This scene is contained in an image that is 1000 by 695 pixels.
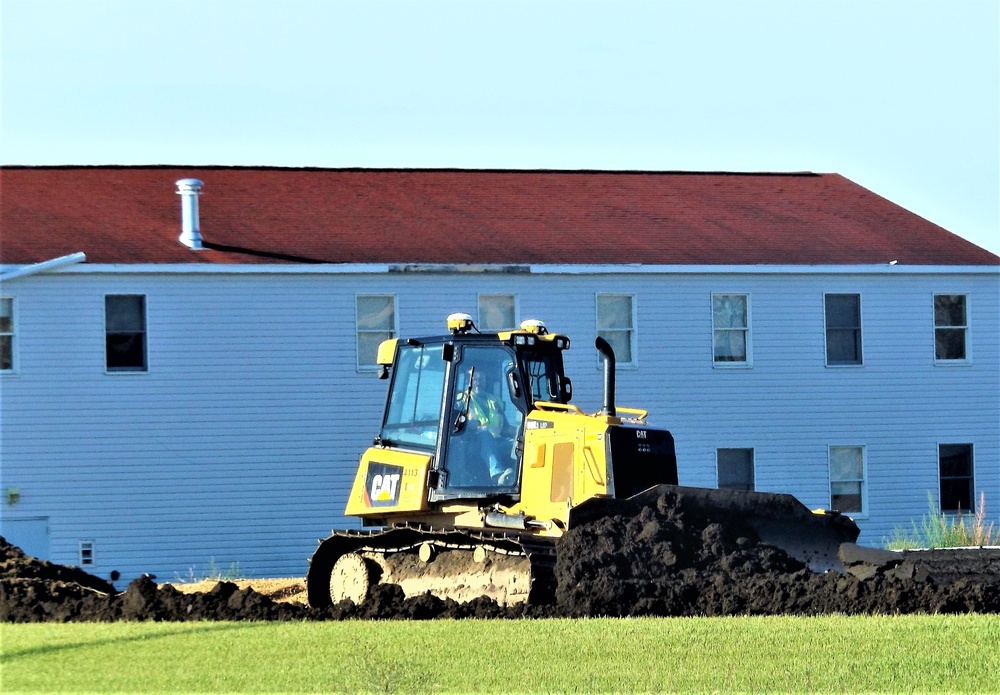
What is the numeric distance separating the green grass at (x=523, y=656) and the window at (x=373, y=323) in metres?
12.0

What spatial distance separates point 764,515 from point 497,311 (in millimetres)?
11216

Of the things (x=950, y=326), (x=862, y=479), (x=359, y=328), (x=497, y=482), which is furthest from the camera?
(x=950, y=326)

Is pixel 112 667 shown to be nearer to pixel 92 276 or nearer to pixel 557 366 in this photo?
pixel 557 366

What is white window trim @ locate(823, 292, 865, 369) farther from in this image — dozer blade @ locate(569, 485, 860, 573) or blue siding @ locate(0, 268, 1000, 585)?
dozer blade @ locate(569, 485, 860, 573)

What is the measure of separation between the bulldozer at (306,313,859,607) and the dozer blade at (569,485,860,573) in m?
0.01

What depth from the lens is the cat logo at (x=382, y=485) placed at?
1716 cm

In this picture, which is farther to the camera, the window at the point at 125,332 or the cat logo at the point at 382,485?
the window at the point at 125,332

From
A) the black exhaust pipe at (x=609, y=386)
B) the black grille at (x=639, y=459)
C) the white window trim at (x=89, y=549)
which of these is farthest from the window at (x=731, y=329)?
the black exhaust pipe at (x=609, y=386)

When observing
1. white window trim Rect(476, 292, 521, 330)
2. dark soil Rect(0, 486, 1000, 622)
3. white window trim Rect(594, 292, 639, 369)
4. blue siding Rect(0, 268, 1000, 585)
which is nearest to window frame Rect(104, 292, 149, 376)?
blue siding Rect(0, 268, 1000, 585)

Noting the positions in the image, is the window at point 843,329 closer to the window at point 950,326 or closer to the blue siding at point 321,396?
the blue siding at point 321,396

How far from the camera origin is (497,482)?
54.0 ft

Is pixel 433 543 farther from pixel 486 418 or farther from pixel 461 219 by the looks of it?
pixel 461 219

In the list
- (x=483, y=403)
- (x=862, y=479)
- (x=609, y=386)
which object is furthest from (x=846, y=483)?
(x=609, y=386)

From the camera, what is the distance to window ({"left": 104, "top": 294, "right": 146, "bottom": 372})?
25.2 metres
